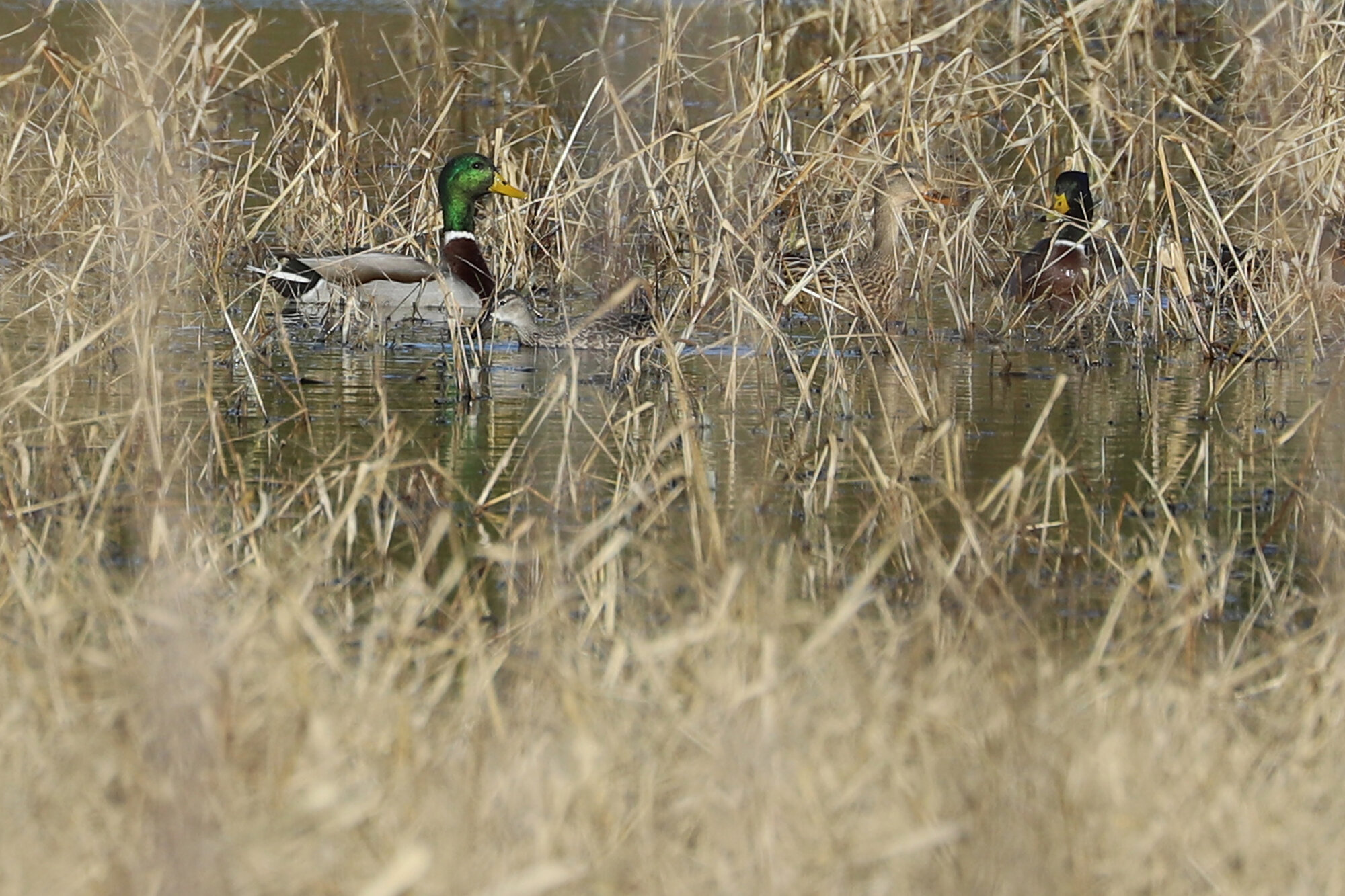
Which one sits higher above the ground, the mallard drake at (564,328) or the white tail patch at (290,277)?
the white tail patch at (290,277)

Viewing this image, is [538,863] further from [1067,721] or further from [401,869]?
[1067,721]

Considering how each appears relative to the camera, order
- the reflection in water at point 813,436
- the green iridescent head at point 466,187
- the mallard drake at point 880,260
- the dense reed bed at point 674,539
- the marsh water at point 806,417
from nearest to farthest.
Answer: the dense reed bed at point 674,539 → the reflection in water at point 813,436 → the marsh water at point 806,417 → the mallard drake at point 880,260 → the green iridescent head at point 466,187

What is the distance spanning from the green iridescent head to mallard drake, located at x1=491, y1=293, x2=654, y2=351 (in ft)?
2.77

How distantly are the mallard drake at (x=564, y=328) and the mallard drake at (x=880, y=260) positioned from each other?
610mm

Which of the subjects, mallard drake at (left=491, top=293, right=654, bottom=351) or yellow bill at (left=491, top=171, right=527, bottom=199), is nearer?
mallard drake at (left=491, top=293, right=654, bottom=351)

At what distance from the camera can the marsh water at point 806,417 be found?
5.80 m

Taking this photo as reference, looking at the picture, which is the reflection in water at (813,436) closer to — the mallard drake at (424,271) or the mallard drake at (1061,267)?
the mallard drake at (424,271)

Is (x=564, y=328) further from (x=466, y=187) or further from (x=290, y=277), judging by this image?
(x=466, y=187)

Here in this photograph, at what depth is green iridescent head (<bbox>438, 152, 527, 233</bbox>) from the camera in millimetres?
9812

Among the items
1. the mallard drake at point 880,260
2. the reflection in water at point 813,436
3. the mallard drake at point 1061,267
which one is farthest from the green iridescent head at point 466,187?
the mallard drake at point 1061,267

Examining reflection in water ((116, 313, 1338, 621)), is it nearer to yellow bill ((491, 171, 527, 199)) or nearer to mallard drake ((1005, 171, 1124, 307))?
mallard drake ((1005, 171, 1124, 307))

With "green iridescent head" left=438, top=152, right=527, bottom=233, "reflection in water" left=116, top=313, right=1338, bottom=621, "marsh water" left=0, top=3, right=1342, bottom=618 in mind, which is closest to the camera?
"reflection in water" left=116, top=313, right=1338, bottom=621

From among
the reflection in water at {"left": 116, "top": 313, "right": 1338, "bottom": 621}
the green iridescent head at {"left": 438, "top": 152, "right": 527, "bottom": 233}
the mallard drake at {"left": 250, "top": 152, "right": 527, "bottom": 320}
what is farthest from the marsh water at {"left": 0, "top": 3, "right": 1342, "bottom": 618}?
the green iridescent head at {"left": 438, "top": 152, "right": 527, "bottom": 233}

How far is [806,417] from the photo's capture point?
7.18 meters
